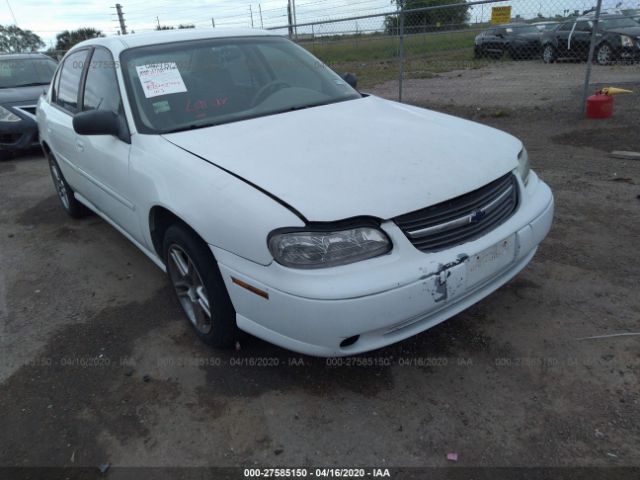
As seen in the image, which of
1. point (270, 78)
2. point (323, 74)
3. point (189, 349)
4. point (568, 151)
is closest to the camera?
point (189, 349)

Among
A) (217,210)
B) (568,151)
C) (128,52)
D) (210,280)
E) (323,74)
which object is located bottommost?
(568,151)

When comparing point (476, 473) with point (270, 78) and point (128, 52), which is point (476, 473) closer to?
point (270, 78)

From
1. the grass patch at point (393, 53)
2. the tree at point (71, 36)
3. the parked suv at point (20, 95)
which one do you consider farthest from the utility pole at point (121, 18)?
the parked suv at point (20, 95)

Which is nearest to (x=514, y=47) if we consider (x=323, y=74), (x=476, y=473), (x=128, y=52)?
(x=323, y=74)

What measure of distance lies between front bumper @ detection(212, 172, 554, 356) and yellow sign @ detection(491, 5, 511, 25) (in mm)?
6432

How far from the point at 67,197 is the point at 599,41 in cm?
1256

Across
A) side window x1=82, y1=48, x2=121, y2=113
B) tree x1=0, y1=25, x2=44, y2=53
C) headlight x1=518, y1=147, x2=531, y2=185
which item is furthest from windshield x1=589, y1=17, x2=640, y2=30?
tree x1=0, y1=25, x2=44, y2=53

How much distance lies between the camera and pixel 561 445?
202 centimetres

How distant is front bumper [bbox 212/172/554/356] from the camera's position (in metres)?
1.97

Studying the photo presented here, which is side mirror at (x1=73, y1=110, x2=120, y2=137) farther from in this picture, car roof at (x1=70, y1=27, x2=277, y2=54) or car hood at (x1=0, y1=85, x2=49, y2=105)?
car hood at (x1=0, y1=85, x2=49, y2=105)

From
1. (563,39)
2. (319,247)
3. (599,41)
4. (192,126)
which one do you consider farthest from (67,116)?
(563,39)

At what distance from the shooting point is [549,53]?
525 inches

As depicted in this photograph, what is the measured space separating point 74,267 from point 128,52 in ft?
5.88

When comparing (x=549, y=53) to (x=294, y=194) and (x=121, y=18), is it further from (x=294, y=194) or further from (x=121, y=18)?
(x=121, y=18)
